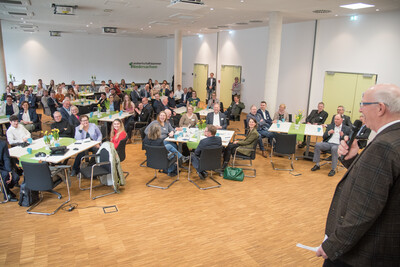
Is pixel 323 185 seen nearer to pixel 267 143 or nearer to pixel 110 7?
pixel 267 143

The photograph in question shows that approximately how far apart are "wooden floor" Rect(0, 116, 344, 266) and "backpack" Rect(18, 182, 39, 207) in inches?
4.5

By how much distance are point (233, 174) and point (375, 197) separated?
199 inches

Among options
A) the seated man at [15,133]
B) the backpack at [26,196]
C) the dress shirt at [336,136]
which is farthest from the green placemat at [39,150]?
the dress shirt at [336,136]

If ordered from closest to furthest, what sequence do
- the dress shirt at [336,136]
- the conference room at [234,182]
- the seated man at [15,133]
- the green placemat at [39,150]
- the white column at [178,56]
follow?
the conference room at [234,182], the green placemat at [39,150], the seated man at [15,133], the dress shirt at [336,136], the white column at [178,56]

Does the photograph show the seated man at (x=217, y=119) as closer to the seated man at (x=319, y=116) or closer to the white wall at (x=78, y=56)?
the seated man at (x=319, y=116)

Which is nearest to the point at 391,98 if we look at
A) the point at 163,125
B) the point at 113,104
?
the point at 163,125

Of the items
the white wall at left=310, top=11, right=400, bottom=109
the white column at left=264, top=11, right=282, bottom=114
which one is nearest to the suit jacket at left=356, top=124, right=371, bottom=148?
the white wall at left=310, top=11, right=400, bottom=109

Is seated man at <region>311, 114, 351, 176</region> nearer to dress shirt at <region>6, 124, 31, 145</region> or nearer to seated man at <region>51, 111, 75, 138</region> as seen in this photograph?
A: seated man at <region>51, 111, 75, 138</region>

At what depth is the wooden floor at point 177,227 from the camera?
392cm

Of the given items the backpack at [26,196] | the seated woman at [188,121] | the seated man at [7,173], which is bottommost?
the backpack at [26,196]

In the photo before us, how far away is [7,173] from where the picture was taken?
5.21m

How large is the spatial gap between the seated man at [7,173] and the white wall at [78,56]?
15.9 meters

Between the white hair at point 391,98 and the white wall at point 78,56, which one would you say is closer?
the white hair at point 391,98

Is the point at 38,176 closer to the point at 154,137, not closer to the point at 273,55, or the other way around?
the point at 154,137
